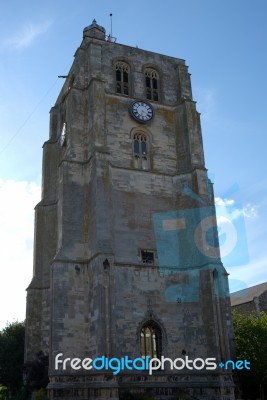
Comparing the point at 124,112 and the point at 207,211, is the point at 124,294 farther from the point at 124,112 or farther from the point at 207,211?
the point at 124,112

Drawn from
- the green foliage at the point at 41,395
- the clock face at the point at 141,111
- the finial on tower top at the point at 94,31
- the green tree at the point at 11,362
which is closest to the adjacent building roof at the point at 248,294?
the green tree at the point at 11,362

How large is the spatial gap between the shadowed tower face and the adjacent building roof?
20165 millimetres

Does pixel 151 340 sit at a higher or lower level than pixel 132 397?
higher

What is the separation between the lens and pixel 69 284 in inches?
1003

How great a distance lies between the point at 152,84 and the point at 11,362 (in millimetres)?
22572

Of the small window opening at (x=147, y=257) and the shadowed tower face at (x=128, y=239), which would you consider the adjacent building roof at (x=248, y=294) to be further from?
the small window opening at (x=147, y=257)

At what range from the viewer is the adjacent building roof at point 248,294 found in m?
47.1

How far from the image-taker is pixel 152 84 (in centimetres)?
3356

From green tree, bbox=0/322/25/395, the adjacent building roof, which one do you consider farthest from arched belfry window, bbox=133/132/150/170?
the adjacent building roof

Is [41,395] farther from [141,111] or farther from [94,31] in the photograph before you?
[94,31]

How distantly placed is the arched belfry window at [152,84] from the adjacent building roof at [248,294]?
23.8 m

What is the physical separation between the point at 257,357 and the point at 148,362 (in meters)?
10.0

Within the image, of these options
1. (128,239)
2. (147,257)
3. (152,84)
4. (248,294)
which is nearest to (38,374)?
(147,257)

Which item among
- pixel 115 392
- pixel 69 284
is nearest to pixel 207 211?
pixel 69 284
